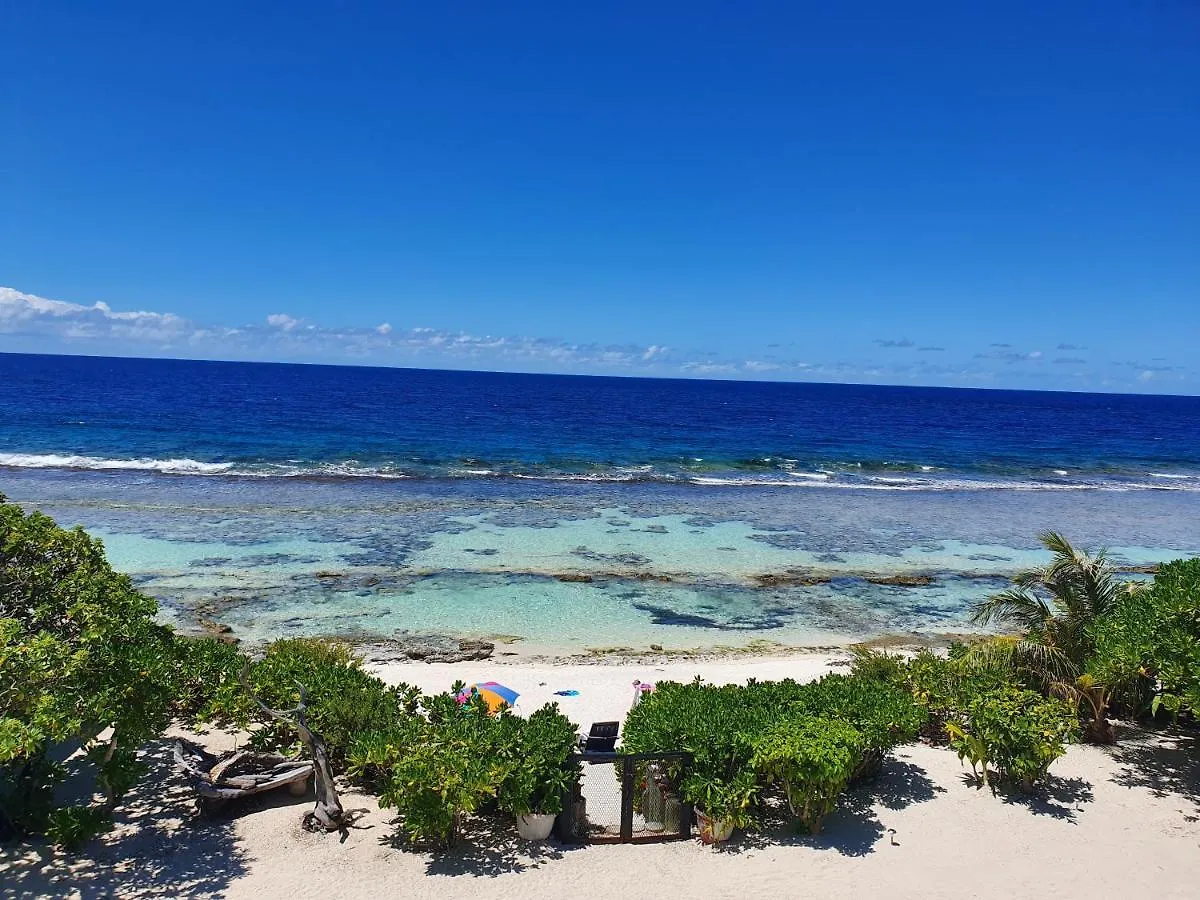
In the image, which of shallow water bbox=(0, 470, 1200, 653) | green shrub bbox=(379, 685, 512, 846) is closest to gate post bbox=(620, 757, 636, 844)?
green shrub bbox=(379, 685, 512, 846)

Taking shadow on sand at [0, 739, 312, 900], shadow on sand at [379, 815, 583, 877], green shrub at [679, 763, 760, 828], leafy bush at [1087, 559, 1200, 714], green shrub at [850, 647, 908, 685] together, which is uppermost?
leafy bush at [1087, 559, 1200, 714]

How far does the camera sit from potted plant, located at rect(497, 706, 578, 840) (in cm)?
894

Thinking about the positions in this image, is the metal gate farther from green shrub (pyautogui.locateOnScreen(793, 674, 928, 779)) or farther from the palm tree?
the palm tree

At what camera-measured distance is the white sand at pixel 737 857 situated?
839 cm

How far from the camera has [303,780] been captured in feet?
33.3

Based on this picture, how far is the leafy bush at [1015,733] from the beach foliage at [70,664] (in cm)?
1135

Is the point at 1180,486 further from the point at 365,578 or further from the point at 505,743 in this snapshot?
the point at 505,743

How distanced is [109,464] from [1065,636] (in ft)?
158

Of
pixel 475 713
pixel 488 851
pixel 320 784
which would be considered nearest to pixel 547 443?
pixel 475 713

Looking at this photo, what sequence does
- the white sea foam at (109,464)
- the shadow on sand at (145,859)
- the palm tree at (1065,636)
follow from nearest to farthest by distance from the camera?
the shadow on sand at (145,859)
the palm tree at (1065,636)
the white sea foam at (109,464)

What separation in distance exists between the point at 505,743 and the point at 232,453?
151 ft

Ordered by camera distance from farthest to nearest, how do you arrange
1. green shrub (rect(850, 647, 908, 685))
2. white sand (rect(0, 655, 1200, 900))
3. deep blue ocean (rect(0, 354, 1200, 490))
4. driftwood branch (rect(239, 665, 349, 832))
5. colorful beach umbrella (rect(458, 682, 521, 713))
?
deep blue ocean (rect(0, 354, 1200, 490)) < green shrub (rect(850, 647, 908, 685)) < colorful beach umbrella (rect(458, 682, 521, 713)) < driftwood branch (rect(239, 665, 349, 832)) < white sand (rect(0, 655, 1200, 900))

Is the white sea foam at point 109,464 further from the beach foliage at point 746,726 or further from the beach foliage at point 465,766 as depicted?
the beach foliage at point 746,726

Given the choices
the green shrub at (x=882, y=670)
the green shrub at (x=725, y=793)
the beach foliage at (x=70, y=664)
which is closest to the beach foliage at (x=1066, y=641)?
the green shrub at (x=882, y=670)
